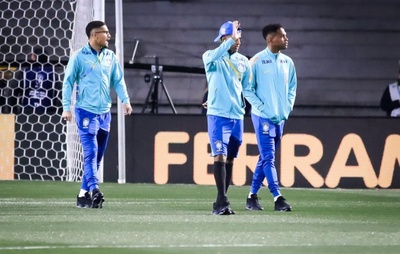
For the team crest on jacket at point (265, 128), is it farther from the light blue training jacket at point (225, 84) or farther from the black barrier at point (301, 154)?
the black barrier at point (301, 154)

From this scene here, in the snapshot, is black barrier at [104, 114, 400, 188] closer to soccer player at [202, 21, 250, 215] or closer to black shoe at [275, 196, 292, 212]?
black shoe at [275, 196, 292, 212]

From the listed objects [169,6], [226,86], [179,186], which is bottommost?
[179,186]

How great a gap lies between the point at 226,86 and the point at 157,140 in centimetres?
699

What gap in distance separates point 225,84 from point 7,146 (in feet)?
26.2

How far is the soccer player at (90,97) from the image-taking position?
1241 centimetres

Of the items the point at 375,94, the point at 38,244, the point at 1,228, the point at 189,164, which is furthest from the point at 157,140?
the point at 38,244

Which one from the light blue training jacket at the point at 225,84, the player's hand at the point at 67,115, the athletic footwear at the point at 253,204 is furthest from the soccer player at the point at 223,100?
the player's hand at the point at 67,115

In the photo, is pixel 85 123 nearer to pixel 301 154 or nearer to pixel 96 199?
pixel 96 199

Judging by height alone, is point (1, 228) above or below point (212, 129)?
below

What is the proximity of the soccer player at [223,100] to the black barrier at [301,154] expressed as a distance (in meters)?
6.50

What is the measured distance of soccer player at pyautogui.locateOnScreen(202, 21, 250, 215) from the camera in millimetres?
11477

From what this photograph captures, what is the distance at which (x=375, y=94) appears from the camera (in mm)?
22891

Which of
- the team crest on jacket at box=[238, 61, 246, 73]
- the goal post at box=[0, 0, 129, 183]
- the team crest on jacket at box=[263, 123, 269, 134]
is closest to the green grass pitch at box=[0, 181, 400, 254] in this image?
the team crest on jacket at box=[263, 123, 269, 134]

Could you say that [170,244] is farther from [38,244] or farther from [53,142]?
[53,142]
